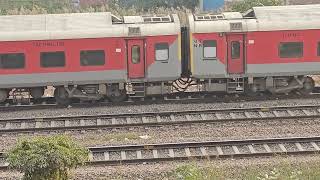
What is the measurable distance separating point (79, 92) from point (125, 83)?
1688 millimetres

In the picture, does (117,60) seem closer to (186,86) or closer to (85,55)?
(85,55)

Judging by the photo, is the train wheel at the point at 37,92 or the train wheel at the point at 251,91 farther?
the train wheel at the point at 251,91

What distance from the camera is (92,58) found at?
22.0m

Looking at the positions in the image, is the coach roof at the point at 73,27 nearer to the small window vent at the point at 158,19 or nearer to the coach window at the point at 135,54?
the small window vent at the point at 158,19

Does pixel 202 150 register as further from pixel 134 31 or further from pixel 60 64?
pixel 60 64

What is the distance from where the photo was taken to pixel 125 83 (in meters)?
22.5

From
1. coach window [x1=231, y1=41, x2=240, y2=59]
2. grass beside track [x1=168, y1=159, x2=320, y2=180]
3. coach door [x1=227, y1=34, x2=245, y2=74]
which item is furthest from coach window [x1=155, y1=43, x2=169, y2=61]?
grass beside track [x1=168, y1=159, x2=320, y2=180]

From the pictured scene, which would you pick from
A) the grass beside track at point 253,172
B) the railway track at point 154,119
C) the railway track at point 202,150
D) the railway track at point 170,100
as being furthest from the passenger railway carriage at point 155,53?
the grass beside track at point 253,172

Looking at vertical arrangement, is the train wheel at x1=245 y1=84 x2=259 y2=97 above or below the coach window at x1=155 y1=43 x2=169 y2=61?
below

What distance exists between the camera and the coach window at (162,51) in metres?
22.1

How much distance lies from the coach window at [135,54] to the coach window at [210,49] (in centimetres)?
238

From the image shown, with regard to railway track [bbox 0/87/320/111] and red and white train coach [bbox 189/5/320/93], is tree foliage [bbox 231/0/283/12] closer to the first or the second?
red and white train coach [bbox 189/5/320/93]

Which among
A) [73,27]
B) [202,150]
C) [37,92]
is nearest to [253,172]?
[202,150]

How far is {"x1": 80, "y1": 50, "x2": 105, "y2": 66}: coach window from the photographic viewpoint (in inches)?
866
